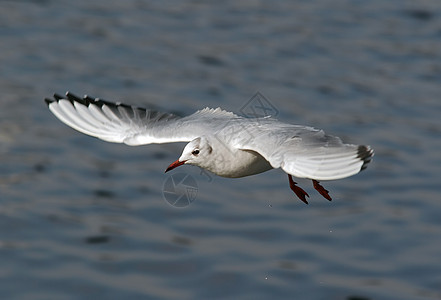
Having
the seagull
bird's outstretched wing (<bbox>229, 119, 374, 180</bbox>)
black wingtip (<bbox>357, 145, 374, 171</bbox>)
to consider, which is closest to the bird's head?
the seagull

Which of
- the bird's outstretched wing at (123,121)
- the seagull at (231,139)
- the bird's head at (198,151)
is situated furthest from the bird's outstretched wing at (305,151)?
the bird's outstretched wing at (123,121)

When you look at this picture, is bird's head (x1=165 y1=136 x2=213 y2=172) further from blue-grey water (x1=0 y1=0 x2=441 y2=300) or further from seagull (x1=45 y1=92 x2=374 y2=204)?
blue-grey water (x1=0 y1=0 x2=441 y2=300)

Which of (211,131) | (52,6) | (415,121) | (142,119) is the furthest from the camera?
(52,6)

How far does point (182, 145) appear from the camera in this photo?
61.1ft

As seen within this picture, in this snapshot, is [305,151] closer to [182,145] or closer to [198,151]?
[198,151]

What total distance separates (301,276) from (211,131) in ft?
18.5

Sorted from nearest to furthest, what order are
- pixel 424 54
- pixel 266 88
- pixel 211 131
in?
1. pixel 211 131
2. pixel 266 88
3. pixel 424 54

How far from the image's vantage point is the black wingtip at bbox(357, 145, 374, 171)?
834 cm

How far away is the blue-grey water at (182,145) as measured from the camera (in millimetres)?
15578

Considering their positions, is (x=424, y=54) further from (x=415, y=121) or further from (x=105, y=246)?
(x=105, y=246)

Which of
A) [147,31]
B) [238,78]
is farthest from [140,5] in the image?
[238,78]

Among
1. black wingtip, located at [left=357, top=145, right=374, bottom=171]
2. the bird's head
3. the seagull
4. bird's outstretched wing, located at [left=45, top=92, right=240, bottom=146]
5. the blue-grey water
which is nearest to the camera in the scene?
black wingtip, located at [left=357, top=145, right=374, bottom=171]

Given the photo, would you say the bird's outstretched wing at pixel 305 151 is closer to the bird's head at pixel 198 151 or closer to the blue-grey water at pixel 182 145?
the bird's head at pixel 198 151

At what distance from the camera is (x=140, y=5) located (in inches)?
1009
